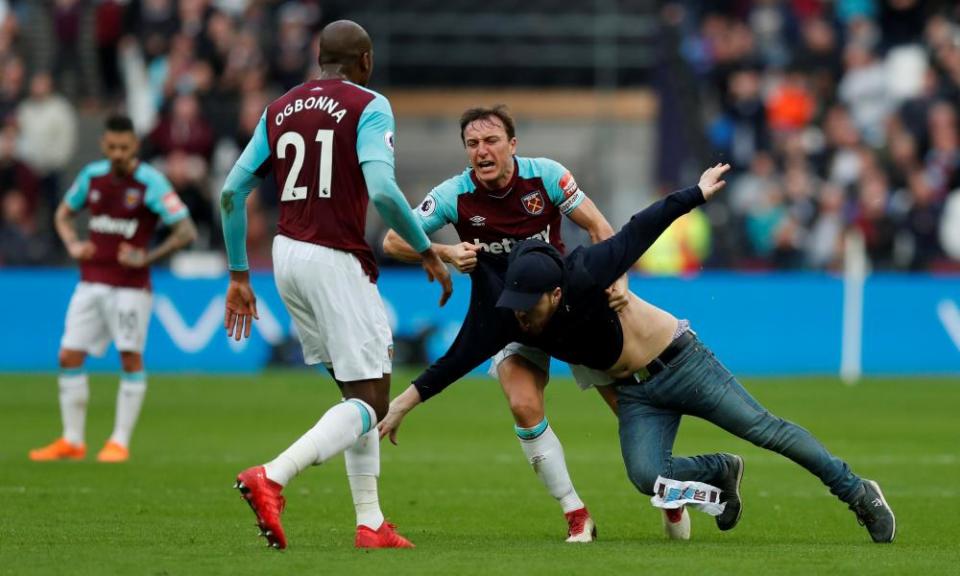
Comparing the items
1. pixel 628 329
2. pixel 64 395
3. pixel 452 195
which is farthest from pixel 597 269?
pixel 64 395

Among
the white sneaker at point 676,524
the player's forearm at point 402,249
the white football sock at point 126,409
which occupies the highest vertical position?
the player's forearm at point 402,249

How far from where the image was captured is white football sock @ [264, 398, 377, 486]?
827 centimetres

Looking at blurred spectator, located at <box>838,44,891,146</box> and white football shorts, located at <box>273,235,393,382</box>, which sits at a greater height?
blurred spectator, located at <box>838,44,891,146</box>

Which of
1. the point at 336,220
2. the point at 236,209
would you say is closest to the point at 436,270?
the point at 336,220

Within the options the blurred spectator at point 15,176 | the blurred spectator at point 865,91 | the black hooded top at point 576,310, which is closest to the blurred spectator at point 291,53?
the blurred spectator at point 15,176

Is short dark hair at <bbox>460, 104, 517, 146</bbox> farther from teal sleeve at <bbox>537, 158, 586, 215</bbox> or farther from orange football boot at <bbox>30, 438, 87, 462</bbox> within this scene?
orange football boot at <bbox>30, 438, 87, 462</bbox>

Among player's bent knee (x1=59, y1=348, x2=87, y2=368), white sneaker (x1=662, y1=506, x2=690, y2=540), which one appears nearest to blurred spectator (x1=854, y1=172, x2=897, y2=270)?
player's bent knee (x1=59, y1=348, x2=87, y2=368)

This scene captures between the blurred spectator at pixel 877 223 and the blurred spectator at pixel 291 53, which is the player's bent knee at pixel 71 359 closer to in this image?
the blurred spectator at pixel 291 53

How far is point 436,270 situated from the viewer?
8547mm

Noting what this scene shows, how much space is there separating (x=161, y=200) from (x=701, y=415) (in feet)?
21.4

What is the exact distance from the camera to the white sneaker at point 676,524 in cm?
978

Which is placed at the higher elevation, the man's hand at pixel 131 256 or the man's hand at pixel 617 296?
the man's hand at pixel 617 296

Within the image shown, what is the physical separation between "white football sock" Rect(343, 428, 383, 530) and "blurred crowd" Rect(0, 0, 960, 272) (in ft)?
49.6

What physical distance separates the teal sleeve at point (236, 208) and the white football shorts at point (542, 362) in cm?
170
